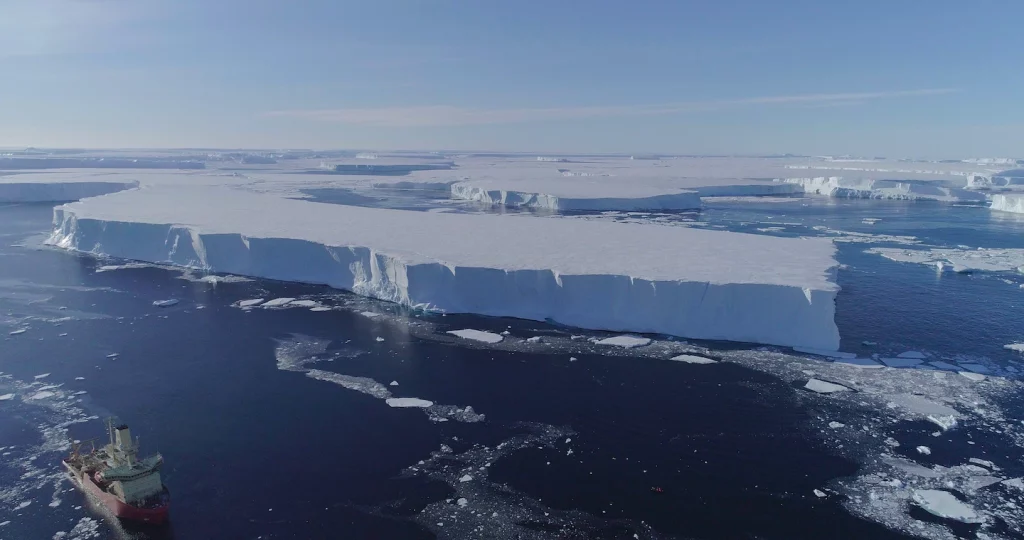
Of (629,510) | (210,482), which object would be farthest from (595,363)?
(210,482)

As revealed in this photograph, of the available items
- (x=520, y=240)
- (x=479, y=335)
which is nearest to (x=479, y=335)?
(x=479, y=335)

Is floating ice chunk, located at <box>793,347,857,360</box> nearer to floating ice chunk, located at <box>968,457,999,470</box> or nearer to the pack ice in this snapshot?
the pack ice

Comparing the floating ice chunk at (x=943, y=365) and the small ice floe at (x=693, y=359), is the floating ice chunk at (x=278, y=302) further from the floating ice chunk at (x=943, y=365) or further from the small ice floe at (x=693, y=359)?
the floating ice chunk at (x=943, y=365)

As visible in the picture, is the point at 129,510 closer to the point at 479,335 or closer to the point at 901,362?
the point at 479,335

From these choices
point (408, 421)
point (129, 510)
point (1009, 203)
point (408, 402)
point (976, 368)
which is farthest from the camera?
point (1009, 203)

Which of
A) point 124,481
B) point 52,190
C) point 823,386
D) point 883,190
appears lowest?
point 124,481

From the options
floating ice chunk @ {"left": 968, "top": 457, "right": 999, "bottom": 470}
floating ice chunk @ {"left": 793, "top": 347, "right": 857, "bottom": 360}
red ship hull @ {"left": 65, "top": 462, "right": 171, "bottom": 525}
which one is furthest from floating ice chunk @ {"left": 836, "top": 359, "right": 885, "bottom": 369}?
red ship hull @ {"left": 65, "top": 462, "right": 171, "bottom": 525}

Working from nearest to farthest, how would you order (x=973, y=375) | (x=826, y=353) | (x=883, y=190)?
(x=973, y=375)
(x=826, y=353)
(x=883, y=190)
